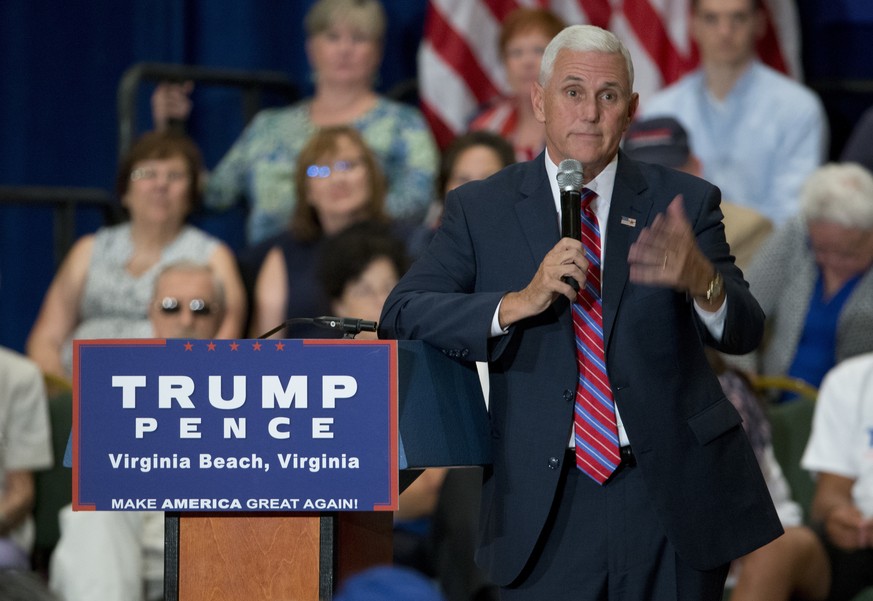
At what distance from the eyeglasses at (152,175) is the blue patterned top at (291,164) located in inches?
16.3

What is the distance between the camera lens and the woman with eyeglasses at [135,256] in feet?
17.5

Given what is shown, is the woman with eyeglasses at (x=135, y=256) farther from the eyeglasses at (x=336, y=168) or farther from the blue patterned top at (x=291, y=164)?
the eyeglasses at (x=336, y=168)

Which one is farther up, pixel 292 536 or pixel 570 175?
pixel 570 175

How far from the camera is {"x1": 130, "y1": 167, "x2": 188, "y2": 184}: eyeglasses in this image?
5.41m

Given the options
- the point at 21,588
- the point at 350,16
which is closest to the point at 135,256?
the point at 350,16

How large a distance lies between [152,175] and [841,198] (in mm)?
2410

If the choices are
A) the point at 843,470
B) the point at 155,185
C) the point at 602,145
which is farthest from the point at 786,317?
the point at 602,145

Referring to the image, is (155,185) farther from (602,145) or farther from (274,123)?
(602,145)

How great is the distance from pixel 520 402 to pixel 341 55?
143 inches

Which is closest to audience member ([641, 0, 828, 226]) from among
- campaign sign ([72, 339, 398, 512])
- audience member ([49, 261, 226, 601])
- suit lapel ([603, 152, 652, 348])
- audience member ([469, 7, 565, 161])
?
audience member ([469, 7, 565, 161])

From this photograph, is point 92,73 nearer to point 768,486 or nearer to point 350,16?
point 350,16

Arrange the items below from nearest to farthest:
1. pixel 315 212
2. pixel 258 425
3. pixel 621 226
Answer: pixel 258 425, pixel 621 226, pixel 315 212

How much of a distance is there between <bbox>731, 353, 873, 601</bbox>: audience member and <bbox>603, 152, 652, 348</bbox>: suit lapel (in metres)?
1.77

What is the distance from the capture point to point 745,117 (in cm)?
564
